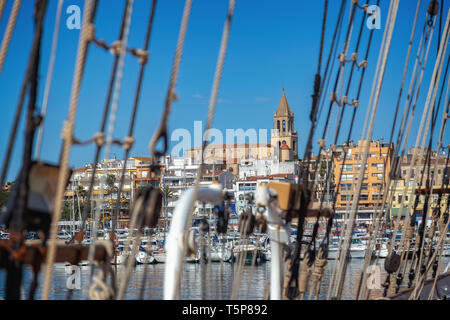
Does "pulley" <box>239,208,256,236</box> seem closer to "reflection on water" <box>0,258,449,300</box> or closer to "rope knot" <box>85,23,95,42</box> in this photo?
"rope knot" <box>85,23,95,42</box>

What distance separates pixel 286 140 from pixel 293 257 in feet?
424

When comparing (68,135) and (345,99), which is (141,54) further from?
(345,99)

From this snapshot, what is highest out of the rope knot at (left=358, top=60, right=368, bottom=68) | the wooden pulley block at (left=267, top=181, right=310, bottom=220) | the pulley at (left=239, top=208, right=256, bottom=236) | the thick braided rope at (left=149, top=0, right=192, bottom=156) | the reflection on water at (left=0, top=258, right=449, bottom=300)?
the rope knot at (left=358, top=60, right=368, bottom=68)

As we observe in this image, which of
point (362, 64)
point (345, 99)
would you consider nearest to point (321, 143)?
point (345, 99)

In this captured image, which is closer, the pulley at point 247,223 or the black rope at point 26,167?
Answer: the black rope at point 26,167

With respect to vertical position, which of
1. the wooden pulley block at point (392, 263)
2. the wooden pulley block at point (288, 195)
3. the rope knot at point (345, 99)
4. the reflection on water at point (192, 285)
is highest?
the rope knot at point (345, 99)

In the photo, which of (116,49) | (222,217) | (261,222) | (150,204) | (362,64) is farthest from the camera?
(362,64)

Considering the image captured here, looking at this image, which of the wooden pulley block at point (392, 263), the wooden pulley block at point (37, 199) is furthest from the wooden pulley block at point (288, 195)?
the wooden pulley block at point (392, 263)

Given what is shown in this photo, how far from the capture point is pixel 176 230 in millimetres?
3887

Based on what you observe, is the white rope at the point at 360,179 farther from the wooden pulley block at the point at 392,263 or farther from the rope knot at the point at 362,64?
the wooden pulley block at the point at 392,263

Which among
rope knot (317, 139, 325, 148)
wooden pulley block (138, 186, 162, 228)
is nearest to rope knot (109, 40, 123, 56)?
wooden pulley block (138, 186, 162, 228)
